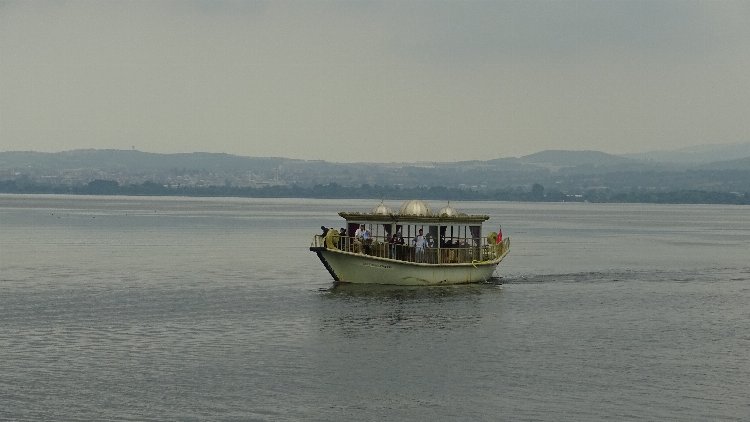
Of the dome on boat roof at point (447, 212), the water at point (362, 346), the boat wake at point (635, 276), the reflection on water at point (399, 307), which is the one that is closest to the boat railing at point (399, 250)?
the reflection on water at point (399, 307)

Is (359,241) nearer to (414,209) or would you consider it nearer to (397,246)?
(397,246)

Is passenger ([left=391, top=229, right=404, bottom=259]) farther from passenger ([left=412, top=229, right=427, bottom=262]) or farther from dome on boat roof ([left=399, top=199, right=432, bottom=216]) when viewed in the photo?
dome on boat roof ([left=399, top=199, right=432, bottom=216])

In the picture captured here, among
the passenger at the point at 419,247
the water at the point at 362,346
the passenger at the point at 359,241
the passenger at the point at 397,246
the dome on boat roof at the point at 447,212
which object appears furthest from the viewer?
the dome on boat roof at the point at 447,212

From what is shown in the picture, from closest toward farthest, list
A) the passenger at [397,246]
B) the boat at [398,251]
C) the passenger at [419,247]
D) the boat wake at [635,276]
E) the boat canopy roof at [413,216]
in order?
the boat at [398,251] < the passenger at [397,246] < the passenger at [419,247] < the boat canopy roof at [413,216] < the boat wake at [635,276]

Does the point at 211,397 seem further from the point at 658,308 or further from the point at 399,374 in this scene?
the point at 658,308

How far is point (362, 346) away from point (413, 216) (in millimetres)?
22186

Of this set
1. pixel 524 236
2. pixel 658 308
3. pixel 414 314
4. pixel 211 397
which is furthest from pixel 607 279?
pixel 524 236

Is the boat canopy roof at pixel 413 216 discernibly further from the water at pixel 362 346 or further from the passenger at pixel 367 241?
the water at pixel 362 346

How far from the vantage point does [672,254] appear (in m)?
Result: 125

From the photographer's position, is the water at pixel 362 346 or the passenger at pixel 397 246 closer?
the water at pixel 362 346

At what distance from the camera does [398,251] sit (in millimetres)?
70625

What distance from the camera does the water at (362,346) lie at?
36906 mm

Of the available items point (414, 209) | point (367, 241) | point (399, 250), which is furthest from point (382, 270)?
point (414, 209)

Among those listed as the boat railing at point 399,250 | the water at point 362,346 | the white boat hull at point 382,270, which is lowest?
the water at point 362,346
